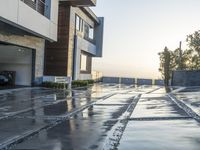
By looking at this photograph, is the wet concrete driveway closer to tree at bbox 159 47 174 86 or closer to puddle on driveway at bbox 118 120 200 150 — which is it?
puddle on driveway at bbox 118 120 200 150

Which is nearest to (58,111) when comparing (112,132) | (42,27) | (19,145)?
(112,132)

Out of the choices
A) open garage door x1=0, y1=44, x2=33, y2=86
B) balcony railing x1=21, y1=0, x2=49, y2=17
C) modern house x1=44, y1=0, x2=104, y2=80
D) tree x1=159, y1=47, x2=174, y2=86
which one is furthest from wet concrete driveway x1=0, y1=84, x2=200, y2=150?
tree x1=159, y1=47, x2=174, y2=86

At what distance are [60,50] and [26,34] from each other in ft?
37.0

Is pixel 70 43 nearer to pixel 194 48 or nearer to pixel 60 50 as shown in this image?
pixel 60 50

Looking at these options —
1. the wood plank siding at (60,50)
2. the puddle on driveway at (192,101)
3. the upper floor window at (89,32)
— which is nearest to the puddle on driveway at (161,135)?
the puddle on driveway at (192,101)

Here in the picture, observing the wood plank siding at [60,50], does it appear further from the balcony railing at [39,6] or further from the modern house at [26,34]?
the balcony railing at [39,6]

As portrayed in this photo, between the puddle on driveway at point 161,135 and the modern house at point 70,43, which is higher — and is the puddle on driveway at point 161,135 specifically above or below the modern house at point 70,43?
below

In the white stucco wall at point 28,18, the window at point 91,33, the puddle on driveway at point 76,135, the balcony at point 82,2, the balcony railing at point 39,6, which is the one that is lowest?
the puddle on driveway at point 76,135

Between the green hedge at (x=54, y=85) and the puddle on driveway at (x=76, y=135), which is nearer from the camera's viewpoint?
the puddle on driveway at (x=76, y=135)

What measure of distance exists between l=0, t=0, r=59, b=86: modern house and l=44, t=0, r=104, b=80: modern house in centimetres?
575

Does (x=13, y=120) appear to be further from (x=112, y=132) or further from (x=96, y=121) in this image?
(x=112, y=132)

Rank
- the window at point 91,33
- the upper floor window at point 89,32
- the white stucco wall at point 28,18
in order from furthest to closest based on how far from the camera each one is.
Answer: the window at point 91,33 < the upper floor window at point 89,32 < the white stucco wall at point 28,18

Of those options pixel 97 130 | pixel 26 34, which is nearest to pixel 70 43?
pixel 26 34

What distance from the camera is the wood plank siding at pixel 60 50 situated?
143 feet
